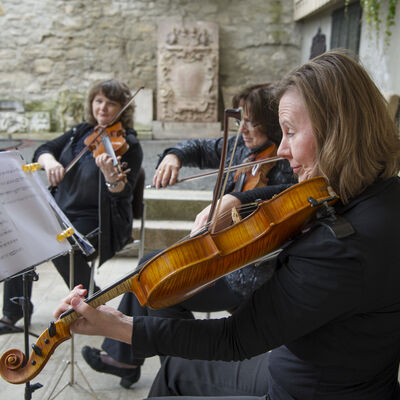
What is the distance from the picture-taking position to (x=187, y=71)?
253 inches

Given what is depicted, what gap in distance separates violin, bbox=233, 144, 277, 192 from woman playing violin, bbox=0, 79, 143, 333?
1.93ft

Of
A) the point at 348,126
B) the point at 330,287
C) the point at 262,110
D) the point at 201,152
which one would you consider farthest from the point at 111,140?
the point at 330,287

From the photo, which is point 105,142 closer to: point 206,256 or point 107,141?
point 107,141

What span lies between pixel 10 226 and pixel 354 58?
98 centimetres

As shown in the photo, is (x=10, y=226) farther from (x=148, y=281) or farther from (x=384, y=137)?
(x=384, y=137)

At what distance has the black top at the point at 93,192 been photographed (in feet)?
6.90

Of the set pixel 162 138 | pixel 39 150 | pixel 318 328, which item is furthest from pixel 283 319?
pixel 162 138

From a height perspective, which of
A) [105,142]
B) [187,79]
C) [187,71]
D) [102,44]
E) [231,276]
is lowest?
[231,276]

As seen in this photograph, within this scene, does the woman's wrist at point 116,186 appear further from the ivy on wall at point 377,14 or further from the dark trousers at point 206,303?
the ivy on wall at point 377,14

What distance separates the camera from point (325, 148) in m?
0.90

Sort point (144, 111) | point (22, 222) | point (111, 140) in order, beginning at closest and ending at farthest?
point (22, 222), point (111, 140), point (144, 111)

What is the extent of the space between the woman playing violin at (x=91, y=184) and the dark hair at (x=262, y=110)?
676mm

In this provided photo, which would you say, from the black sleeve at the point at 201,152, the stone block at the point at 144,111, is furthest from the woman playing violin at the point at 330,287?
the stone block at the point at 144,111

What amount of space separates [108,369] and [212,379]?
75cm
